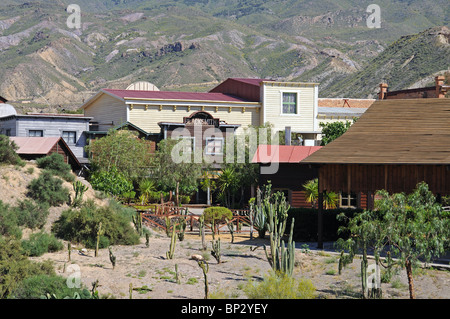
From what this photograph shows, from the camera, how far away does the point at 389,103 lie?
2677cm

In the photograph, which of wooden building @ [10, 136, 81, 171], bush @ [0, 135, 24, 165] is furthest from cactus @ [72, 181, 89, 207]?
wooden building @ [10, 136, 81, 171]

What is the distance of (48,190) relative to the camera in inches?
1084

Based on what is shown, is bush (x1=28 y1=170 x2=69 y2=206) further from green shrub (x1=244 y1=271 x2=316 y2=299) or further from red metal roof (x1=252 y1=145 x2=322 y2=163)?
green shrub (x1=244 y1=271 x2=316 y2=299)

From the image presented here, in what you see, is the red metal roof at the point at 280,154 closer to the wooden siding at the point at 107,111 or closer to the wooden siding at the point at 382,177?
the wooden siding at the point at 382,177

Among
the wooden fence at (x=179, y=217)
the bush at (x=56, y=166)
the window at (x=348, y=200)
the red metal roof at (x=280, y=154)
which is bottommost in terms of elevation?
the wooden fence at (x=179, y=217)

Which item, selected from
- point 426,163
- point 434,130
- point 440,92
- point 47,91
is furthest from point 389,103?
point 47,91

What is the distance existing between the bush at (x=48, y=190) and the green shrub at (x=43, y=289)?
9.54m

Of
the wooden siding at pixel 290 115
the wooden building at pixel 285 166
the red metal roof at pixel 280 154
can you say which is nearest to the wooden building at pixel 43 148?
the red metal roof at pixel 280 154

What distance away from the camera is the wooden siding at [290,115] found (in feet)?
172

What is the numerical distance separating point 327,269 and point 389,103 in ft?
28.5

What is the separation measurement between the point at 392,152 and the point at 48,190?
45.3 feet

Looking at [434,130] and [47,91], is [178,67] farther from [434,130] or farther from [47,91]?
[434,130]

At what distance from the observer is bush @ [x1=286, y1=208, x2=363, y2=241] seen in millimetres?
26594

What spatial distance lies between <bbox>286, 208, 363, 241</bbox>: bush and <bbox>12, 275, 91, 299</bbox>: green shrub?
444 inches
